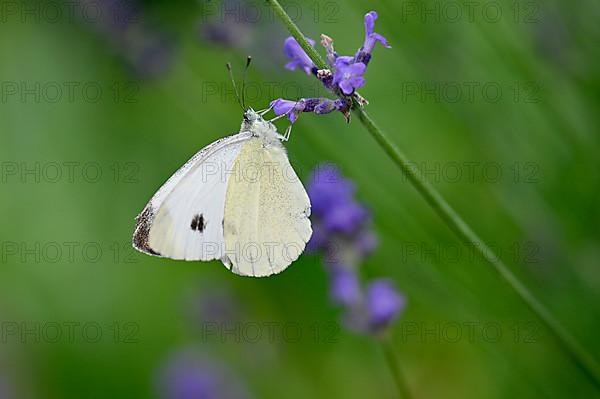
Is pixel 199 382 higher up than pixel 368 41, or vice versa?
pixel 368 41

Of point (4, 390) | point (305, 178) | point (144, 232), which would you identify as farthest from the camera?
point (4, 390)

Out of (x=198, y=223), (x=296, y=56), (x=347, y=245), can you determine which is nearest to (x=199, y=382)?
(x=347, y=245)

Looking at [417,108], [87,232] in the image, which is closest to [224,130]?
[417,108]

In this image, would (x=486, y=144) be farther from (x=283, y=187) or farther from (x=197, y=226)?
(x=197, y=226)

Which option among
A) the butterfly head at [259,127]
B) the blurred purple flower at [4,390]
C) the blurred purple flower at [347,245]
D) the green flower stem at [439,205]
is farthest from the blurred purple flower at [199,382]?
the green flower stem at [439,205]

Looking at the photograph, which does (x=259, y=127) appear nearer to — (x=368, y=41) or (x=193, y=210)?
(x=193, y=210)

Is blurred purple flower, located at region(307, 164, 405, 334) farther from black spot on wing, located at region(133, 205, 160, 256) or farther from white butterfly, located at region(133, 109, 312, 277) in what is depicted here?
black spot on wing, located at region(133, 205, 160, 256)

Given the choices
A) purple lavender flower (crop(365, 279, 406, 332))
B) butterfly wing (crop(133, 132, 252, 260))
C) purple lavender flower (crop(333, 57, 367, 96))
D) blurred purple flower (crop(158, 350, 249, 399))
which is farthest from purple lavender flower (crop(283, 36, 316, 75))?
blurred purple flower (crop(158, 350, 249, 399))
